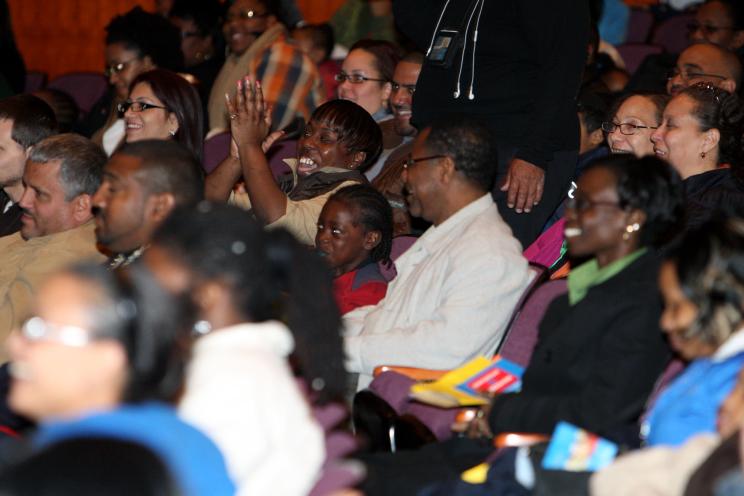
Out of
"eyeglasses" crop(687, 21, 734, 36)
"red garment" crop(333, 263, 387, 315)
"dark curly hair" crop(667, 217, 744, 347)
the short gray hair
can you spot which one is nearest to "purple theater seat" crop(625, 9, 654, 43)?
"eyeglasses" crop(687, 21, 734, 36)

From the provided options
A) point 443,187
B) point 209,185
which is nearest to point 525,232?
point 443,187

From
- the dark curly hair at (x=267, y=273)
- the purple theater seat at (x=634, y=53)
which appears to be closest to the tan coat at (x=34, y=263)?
the dark curly hair at (x=267, y=273)

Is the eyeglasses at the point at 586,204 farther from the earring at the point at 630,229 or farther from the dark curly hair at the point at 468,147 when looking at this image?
the dark curly hair at the point at 468,147

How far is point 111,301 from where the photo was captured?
2043 millimetres

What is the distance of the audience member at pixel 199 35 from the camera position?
7523 mm

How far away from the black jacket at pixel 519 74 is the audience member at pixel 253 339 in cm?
163

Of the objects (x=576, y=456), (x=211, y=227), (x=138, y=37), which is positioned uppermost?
(x=211, y=227)

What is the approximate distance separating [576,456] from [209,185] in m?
2.25

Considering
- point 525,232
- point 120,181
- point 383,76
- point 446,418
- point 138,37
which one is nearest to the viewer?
point 120,181

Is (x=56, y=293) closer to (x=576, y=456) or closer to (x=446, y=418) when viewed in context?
(x=576, y=456)

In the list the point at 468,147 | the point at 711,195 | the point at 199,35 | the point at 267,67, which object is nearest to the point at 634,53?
the point at 267,67

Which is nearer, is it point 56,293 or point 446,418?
point 56,293

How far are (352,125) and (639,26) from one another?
13.3 ft

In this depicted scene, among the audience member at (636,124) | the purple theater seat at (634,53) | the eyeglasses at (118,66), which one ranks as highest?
the audience member at (636,124)
